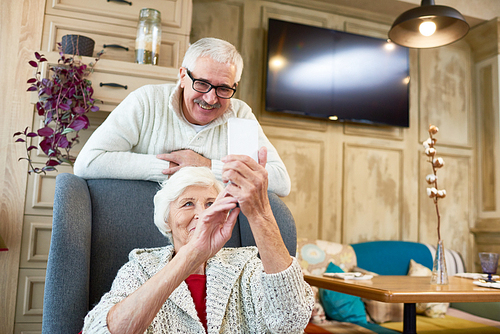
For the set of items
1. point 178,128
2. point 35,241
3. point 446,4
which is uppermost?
point 446,4

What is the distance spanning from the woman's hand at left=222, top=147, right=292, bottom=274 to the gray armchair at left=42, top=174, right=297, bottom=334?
0.39 metres

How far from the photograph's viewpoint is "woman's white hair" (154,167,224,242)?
1245 mm

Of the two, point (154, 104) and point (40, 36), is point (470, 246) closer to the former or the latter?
point (154, 104)

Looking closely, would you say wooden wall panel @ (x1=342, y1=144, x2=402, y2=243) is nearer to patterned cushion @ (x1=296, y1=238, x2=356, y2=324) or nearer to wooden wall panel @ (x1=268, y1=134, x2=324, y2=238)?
wooden wall panel @ (x1=268, y1=134, x2=324, y2=238)

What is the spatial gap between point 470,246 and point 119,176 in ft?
11.7

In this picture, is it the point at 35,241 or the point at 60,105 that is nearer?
the point at 60,105

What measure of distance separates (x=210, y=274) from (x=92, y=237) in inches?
16.9

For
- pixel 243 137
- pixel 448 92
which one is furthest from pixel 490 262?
pixel 448 92

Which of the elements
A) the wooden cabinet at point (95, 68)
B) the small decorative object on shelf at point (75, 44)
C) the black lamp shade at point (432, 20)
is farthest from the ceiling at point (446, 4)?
the small decorative object on shelf at point (75, 44)

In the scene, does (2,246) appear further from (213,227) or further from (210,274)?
(213,227)

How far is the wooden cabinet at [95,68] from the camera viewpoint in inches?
88.6

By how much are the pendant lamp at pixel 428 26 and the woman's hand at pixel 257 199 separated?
1.60 m

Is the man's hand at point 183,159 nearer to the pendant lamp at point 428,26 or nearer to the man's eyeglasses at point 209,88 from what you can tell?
the man's eyeglasses at point 209,88

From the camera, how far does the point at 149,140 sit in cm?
159
